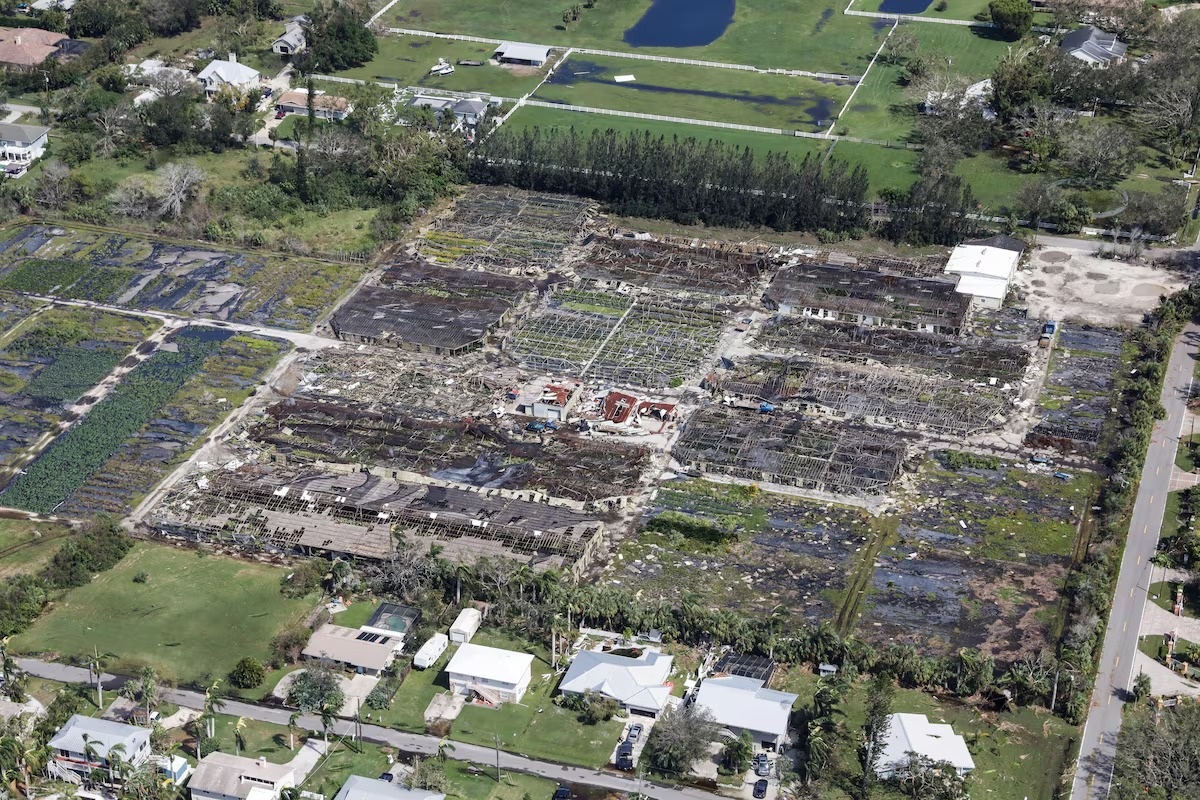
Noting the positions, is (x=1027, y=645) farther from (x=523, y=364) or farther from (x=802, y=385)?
→ (x=523, y=364)

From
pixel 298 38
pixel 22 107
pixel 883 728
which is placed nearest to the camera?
pixel 883 728

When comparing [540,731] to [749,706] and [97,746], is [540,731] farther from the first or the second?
[97,746]

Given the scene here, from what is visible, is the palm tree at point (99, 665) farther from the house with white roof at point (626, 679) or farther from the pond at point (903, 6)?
the pond at point (903, 6)

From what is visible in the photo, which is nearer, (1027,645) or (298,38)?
(1027,645)

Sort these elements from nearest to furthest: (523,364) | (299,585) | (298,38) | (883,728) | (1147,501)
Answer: (883,728) < (299,585) < (1147,501) < (523,364) < (298,38)

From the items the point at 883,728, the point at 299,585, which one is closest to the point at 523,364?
the point at 299,585

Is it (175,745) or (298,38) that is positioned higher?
(298,38)

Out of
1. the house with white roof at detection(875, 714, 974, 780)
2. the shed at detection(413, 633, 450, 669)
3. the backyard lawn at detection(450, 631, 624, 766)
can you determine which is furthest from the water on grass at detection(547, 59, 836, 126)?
the backyard lawn at detection(450, 631, 624, 766)

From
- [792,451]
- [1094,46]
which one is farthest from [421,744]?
[1094,46]
